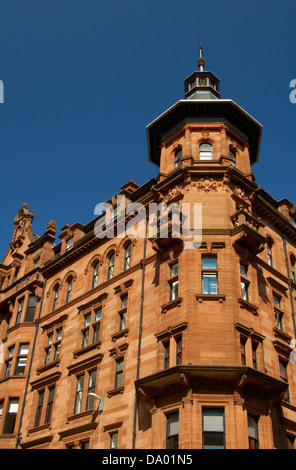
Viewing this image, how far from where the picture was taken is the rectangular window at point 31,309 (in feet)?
144

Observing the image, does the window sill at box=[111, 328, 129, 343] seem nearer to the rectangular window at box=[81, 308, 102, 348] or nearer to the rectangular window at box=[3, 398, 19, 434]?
the rectangular window at box=[81, 308, 102, 348]

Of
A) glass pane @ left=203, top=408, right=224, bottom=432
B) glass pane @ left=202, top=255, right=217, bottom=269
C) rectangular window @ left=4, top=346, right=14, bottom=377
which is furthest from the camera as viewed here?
rectangular window @ left=4, top=346, right=14, bottom=377

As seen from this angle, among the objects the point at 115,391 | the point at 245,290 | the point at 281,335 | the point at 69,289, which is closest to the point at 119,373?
the point at 115,391

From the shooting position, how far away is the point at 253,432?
26.6 meters

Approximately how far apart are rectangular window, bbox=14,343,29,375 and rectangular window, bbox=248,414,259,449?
65.5 feet

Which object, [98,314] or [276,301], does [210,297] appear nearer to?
[276,301]

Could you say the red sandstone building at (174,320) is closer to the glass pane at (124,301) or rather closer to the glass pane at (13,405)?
the glass pane at (13,405)

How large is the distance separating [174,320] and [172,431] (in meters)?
5.62

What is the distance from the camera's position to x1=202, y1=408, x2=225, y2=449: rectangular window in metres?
25.3

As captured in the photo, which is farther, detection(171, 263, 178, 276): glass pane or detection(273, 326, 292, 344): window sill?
detection(273, 326, 292, 344): window sill

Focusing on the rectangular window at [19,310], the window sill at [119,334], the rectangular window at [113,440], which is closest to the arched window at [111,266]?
the window sill at [119,334]

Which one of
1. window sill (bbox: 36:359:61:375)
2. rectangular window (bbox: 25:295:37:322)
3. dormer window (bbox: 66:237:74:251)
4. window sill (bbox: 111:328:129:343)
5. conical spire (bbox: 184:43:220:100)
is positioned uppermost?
conical spire (bbox: 184:43:220:100)

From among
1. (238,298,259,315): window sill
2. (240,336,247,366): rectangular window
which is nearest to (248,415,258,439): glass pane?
(240,336,247,366): rectangular window

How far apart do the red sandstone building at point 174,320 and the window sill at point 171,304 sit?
0.20ft
